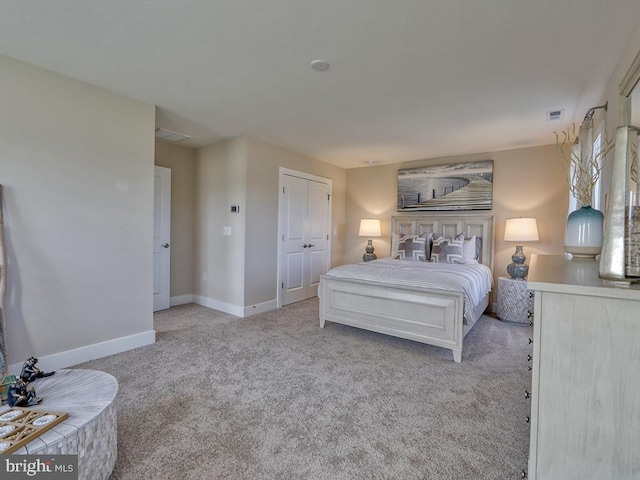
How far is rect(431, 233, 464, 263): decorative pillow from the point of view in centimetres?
409

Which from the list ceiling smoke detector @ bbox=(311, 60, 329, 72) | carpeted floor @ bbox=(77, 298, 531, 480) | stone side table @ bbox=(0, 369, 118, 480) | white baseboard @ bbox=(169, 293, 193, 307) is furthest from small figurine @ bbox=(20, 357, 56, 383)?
white baseboard @ bbox=(169, 293, 193, 307)

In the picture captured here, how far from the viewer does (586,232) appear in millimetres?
1741

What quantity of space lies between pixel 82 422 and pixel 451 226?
15.4 feet

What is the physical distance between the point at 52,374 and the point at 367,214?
4.85 meters

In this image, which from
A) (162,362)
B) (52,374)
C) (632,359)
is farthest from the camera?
(162,362)

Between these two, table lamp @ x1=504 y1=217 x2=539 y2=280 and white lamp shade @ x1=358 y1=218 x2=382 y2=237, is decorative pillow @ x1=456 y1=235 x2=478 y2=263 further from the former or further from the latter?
white lamp shade @ x1=358 y1=218 x2=382 y2=237

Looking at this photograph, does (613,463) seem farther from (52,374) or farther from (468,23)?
(52,374)

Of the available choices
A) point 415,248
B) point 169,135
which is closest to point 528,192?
point 415,248

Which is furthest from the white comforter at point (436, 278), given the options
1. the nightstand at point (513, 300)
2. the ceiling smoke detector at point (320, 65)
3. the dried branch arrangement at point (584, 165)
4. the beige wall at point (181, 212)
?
the beige wall at point (181, 212)

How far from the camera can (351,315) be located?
330cm

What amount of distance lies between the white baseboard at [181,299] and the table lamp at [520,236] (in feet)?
15.3

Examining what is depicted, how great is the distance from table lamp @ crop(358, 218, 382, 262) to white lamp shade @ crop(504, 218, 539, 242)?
199 centimetres

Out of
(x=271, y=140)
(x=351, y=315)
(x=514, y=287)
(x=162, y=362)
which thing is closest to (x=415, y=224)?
(x=514, y=287)

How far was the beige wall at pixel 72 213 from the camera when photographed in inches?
87.5
